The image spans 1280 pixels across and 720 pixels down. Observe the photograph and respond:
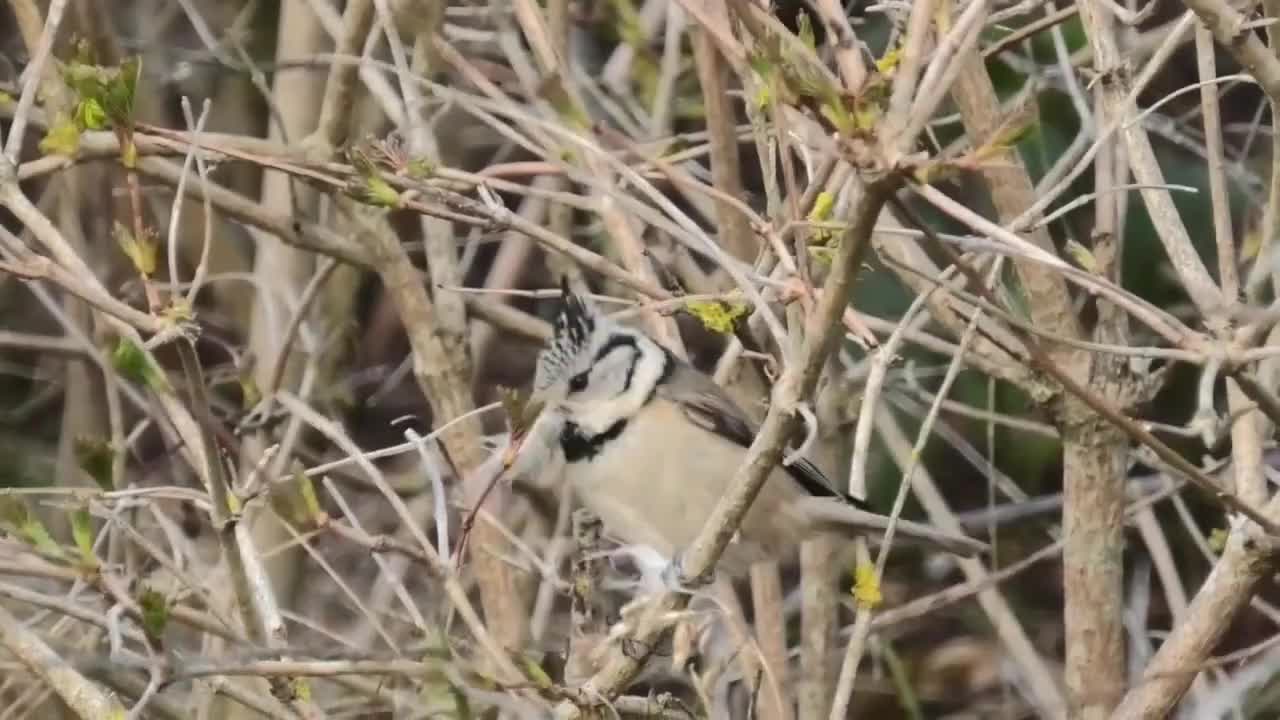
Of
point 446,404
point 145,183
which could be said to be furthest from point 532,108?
point 145,183

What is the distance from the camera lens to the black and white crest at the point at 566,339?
1927 millimetres

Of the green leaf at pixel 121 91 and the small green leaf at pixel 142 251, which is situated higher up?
the green leaf at pixel 121 91

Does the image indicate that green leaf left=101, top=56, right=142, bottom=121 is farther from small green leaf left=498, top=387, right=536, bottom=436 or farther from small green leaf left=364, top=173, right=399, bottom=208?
→ small green leaf left=498, top=387, right=536, bottom=436

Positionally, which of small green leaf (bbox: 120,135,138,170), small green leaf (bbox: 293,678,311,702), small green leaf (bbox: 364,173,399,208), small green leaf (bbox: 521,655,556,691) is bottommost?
small green leaf (bbox: 293,678,311,702)

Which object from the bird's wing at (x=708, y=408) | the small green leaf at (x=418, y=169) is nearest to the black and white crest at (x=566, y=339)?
the bird's wing at (x=708, y=408)

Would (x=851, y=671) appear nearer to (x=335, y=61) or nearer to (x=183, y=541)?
(x=183, y=541)

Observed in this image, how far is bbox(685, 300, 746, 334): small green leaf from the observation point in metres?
1.42

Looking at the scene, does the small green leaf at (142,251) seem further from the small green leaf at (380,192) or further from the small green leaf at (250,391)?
the small green leaf at (250,391)

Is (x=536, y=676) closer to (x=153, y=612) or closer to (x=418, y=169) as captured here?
(x=153, y=612)

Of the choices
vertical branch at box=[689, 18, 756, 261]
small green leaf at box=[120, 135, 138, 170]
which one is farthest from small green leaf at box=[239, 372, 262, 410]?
small green leaf at box=[120, 135, 138, 170]

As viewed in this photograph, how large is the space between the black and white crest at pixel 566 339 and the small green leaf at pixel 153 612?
781mm

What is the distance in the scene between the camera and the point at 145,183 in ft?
7.32

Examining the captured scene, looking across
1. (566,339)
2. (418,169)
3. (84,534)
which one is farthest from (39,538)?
(566,339)

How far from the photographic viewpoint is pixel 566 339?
1.96 m
